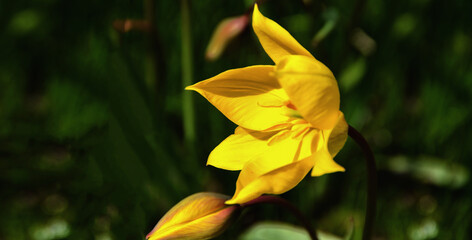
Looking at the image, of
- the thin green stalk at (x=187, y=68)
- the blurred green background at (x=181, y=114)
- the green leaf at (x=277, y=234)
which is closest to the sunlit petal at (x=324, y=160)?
the blurred green background at (x=181, y=114)

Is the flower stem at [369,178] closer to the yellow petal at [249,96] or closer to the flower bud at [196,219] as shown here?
the yellow petal at [249,96]

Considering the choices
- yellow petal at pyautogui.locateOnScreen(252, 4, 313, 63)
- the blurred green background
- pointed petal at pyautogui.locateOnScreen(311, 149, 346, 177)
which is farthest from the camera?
the blurred green background

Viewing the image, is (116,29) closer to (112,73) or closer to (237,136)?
(112,73)

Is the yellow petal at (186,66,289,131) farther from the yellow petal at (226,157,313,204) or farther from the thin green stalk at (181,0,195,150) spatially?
the thin green stalk at (181,0,195,150)

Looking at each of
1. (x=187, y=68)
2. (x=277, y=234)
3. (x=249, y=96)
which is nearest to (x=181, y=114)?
(x=187, y=68)

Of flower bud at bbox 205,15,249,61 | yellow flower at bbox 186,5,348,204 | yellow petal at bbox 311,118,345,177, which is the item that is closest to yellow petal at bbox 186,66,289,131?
Answer: yellow flower at bbox 186,5,348,204

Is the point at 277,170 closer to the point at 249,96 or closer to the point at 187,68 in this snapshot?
the point at 249,96
